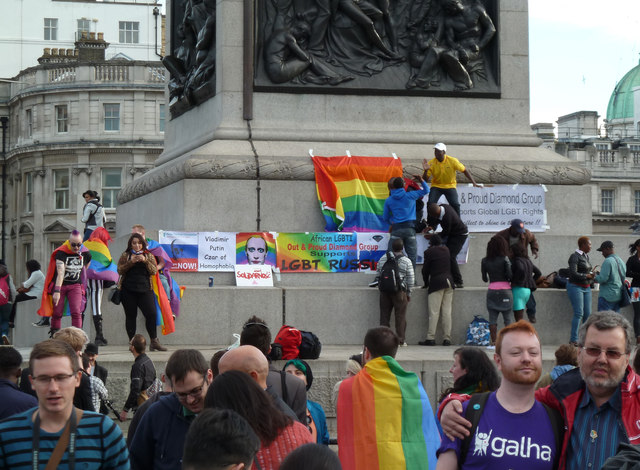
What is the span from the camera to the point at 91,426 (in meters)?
5.90

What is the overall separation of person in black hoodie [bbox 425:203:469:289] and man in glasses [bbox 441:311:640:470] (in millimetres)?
10781

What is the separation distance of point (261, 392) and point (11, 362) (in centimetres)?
273

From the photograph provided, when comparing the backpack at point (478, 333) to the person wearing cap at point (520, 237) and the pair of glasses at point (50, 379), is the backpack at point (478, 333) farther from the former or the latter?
the pair of glasses at point (50, 379)

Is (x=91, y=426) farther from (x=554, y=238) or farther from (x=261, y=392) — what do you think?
(x=554, y=238)

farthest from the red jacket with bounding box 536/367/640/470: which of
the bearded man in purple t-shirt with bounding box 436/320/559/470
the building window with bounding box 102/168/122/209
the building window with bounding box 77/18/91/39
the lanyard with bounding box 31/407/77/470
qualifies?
the building window with bounding box 77/18/91/39

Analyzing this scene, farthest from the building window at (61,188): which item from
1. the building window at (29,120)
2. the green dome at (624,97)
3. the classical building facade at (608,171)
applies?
the green dome at (624,97)

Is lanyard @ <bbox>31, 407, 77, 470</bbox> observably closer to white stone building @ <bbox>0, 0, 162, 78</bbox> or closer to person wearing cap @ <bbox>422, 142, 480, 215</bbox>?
person wearing cap @ <bbox>422, 142, 480, 215</bbox>

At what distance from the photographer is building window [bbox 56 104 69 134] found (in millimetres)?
74188

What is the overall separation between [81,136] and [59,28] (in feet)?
51.3

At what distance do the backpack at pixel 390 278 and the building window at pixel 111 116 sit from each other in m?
59.0

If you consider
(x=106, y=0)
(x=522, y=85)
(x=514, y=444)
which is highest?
(x=106, y=0)

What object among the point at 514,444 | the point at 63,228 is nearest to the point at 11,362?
the point at 514,444

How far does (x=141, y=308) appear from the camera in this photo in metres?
15.4

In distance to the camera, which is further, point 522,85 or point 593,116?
point 593,116
